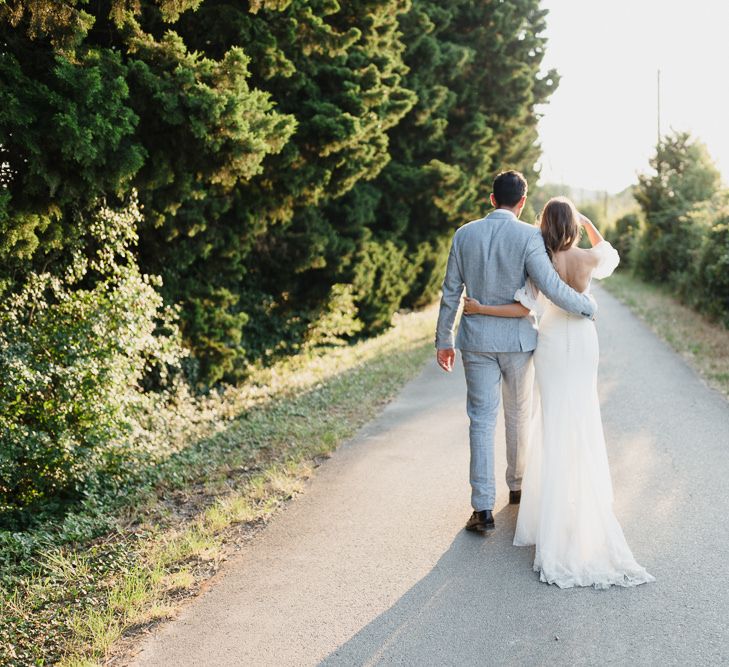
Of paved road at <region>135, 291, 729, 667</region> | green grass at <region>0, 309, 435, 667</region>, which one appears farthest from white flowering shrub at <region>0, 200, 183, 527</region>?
paved road at <region>135, 291, 729, 667</region>

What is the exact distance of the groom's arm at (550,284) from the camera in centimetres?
471

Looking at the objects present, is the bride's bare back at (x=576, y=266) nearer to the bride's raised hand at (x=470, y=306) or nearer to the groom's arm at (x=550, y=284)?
the groom's arm at (x=550, y=284)

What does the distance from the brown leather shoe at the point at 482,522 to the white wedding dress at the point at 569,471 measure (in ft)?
0.88

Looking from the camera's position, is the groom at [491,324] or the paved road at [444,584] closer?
the paved road at [444,584]

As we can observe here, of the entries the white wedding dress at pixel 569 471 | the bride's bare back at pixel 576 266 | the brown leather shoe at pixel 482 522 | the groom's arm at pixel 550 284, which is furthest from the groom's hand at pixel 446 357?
the brown leather shoe at pixel 482 522

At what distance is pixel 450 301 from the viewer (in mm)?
5184

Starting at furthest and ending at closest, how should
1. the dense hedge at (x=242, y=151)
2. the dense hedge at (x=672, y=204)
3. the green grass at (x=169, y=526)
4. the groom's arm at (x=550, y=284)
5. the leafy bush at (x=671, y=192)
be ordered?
the leafy bush at (x=671, y=192) → the dense hedge at (x=672, y=204) → the dense hedge at (x=242, y=151) → the groom's arm at (x=550, y=284) → the green grass at (x=169, y=526)

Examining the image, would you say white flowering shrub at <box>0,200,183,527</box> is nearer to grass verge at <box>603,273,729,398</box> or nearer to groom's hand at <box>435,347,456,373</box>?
groom's hand at <box>435,347,456,373</box>

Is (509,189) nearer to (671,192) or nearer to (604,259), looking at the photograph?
(604,259)

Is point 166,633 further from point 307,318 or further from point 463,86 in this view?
point 463,86

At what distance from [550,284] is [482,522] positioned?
1.68 meters

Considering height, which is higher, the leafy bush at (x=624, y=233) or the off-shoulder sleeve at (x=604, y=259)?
the off-shoulder sleeve at (x=604, y=259)

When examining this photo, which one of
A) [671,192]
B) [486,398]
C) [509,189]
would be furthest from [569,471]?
[671,192]

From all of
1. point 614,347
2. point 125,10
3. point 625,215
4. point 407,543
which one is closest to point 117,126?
point 125,10
